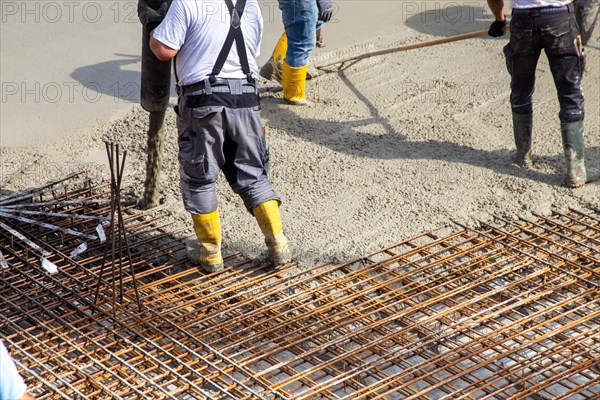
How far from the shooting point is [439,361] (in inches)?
181

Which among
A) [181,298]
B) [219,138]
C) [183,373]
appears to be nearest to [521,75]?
[219,138]

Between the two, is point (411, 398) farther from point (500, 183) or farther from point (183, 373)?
point (500, 183)

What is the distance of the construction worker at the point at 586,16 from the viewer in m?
7.98

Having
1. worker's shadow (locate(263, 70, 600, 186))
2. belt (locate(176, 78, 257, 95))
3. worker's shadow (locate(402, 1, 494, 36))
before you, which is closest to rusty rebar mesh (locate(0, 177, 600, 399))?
worker's shadow (locate(263, 70, 600, 186))

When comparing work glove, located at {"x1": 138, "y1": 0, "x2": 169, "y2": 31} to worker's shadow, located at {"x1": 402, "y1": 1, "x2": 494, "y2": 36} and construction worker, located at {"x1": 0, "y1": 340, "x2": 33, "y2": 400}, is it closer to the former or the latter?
construction worker, located at {"x1": 0, "y1": 340, "x2": 33, "y2": 400}

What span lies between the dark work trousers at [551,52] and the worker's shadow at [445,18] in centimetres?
251

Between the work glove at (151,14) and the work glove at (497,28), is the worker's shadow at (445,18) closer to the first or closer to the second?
the work glove at (497,28)

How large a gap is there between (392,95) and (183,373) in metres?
3.58

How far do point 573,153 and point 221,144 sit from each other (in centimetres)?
232

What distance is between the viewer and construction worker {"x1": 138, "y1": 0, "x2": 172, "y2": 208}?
203 inches

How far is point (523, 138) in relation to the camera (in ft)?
21.1

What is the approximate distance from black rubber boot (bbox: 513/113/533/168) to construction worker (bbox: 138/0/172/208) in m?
2.23

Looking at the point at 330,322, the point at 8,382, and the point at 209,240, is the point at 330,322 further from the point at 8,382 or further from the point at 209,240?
the point at 8,382

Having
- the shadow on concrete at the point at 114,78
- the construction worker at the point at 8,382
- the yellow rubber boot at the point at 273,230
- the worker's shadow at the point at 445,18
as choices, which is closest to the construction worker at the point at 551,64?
the yellow rubber boot at the point at 273,230
